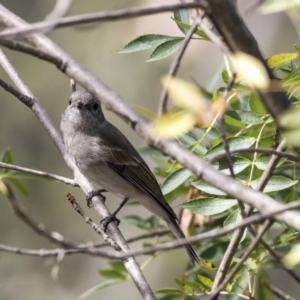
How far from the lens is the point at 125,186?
12.6 ft

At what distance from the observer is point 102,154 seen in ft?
12.6

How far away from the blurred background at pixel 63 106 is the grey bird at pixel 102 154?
2.51 m

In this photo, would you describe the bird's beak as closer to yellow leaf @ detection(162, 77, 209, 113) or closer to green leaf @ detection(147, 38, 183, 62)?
green leaf @ detection(147, 38, 183, 62)

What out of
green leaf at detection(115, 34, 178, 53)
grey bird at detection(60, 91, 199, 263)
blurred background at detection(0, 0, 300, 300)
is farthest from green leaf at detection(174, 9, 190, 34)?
blurred background at detection(0, 0, 300, 300)

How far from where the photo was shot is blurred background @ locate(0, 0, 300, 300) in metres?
6.69

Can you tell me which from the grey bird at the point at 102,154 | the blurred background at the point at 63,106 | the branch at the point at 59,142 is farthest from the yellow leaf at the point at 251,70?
the blurred background at the point at 63,106

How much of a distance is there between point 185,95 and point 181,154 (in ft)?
0.62

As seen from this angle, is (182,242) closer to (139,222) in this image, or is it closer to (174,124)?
(174,124)

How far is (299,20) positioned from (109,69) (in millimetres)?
6126

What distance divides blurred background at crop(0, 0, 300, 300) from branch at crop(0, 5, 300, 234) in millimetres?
5085

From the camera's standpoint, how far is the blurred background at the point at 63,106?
22.0 ft

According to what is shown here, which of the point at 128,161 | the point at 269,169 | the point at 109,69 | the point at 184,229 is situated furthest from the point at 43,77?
the point at 269,169

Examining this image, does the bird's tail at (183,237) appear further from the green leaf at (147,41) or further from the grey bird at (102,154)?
the green leaf at (147,41)

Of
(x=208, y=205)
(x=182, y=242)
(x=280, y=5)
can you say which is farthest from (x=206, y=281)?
(x=280, y=5)
